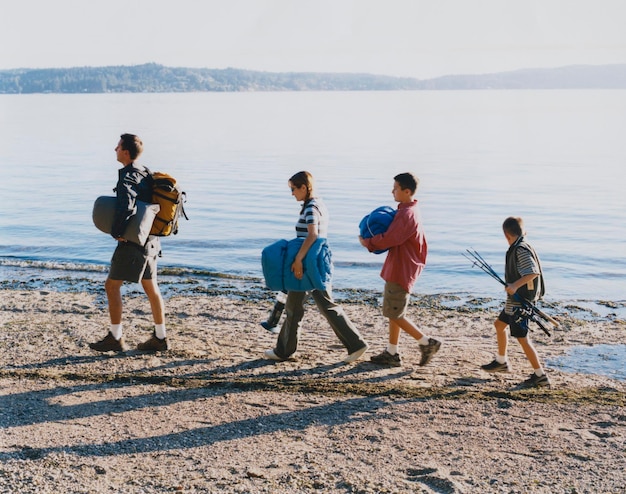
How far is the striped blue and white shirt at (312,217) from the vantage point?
6961mm

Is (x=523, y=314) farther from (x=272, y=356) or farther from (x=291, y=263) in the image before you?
(x=272, y=356)

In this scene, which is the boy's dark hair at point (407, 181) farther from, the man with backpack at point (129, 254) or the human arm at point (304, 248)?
the man with backpack at point (129, 254)

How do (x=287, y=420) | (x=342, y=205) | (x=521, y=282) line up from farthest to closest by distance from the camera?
(x=342, y=205) < (x=521, y=282) < (x=287, y=420)

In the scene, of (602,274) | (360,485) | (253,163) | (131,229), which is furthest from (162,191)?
(253,163)

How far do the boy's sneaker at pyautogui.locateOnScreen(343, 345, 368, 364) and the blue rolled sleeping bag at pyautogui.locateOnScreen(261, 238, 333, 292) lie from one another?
0.77 metres

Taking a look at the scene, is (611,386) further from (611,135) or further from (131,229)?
(611,135)

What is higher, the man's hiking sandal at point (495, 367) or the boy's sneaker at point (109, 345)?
the man's hiking sandal at point (495, 367)

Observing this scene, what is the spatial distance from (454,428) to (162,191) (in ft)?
10.8

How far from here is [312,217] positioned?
6.95 metres

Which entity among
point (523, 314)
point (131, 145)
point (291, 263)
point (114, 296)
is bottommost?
point (114, 296)

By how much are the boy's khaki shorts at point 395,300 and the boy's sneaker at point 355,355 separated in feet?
1.48

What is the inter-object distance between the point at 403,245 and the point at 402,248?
0.03 meters

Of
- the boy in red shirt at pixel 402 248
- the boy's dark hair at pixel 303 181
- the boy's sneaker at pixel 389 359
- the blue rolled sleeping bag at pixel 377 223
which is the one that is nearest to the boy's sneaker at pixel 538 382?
the boy in red shirt at pixel 402 248

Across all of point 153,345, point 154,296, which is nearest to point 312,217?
point 154,296
